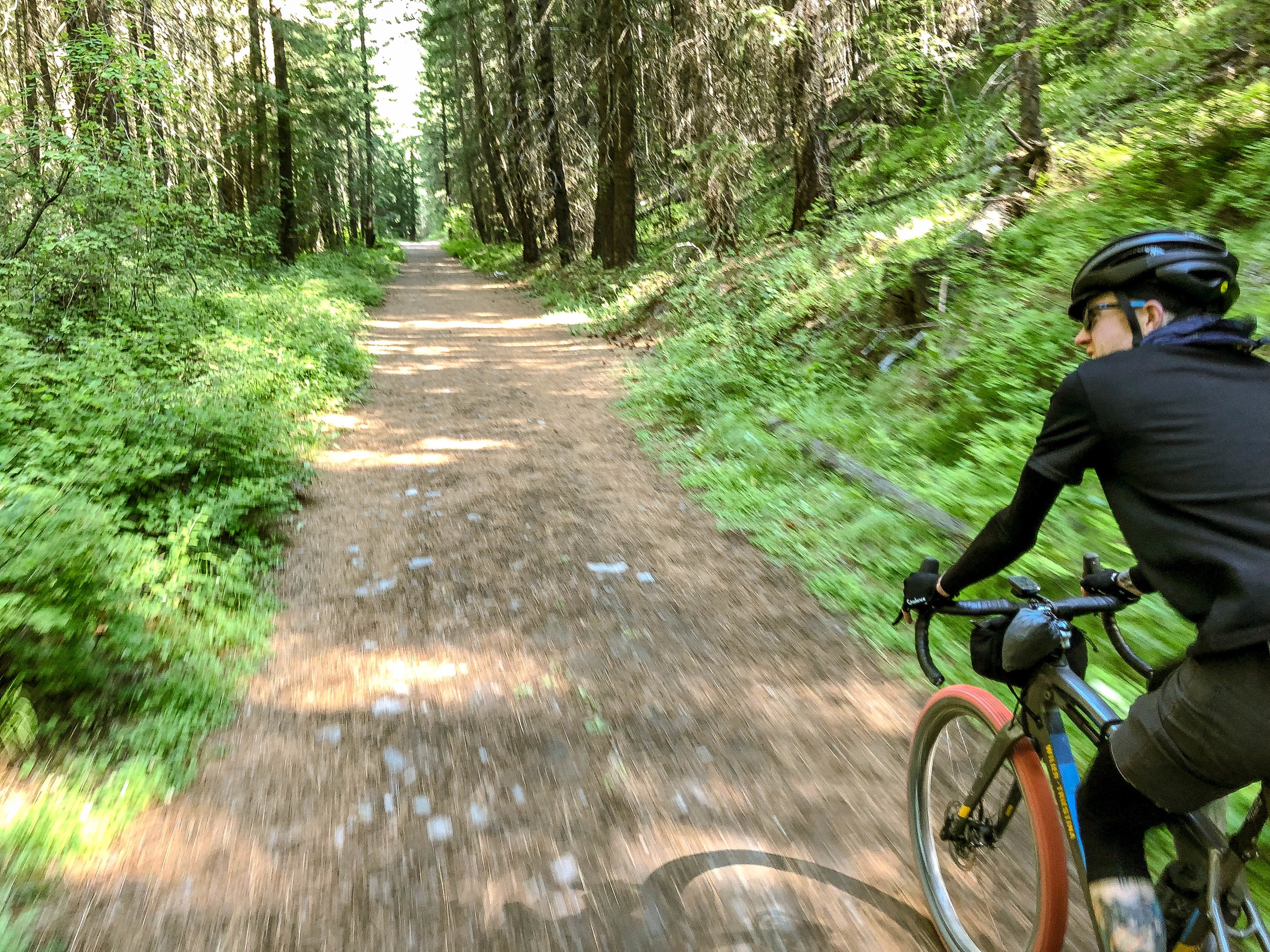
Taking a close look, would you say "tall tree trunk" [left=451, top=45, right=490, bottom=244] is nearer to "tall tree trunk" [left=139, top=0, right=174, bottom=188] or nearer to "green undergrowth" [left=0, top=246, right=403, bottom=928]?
"tall tree trunk" [left=139, top=0, right=174, bottom=188]

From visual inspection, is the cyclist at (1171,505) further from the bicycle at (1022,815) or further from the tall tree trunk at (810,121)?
the tall tree trunk at (810,121)

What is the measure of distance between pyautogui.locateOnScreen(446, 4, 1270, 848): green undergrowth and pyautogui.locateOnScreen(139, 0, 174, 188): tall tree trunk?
8.22 metres

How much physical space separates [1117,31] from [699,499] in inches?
455

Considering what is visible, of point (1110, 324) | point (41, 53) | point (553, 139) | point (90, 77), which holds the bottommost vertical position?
point (1110, 324)

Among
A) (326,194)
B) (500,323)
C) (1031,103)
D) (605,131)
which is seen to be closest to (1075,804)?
(1031,103)

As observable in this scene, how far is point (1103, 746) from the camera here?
1848 mm

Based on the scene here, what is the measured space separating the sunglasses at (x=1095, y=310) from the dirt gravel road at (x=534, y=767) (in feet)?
6.96

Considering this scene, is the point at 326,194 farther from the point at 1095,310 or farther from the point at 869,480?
the point at 1095,310

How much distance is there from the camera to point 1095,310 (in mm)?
1999

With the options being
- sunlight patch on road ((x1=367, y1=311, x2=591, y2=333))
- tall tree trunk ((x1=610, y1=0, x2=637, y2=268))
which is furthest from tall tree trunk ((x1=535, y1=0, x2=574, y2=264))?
sunlight patch on road ((x1=367, y1=311, x2=591, y2=333))

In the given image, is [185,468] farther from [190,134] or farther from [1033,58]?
[190,134]

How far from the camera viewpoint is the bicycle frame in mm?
1570

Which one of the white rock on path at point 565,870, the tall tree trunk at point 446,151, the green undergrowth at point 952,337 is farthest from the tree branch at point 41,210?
the tall tree trunk at point 446,151

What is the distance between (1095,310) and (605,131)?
18.8 meters
